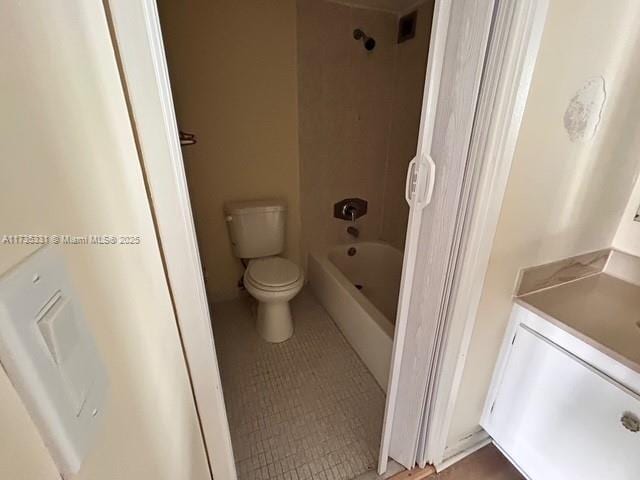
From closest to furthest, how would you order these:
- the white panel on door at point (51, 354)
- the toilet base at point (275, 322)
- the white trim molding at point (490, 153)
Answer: the white panel on door at point (51, 354) < the white trim molding at point (490, 153) < the toilet base at point (275, 322)

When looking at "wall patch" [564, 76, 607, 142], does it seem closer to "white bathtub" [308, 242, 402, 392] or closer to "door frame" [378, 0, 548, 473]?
"door frame" [378, 0, 548, 473]

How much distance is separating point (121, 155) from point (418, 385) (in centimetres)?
110

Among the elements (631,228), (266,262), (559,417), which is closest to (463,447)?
(559,417)

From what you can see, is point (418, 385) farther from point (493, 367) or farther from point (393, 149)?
point (393, 149)

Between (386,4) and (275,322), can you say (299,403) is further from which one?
(386,4)

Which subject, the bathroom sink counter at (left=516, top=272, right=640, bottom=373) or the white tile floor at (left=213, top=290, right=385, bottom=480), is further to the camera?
the white tile floor at (left=213, top=290, right=385, bottom=480)

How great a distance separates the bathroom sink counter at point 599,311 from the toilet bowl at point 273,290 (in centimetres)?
117

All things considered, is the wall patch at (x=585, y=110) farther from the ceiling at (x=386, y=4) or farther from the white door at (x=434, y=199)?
the ceiling at (x=386, y=4)

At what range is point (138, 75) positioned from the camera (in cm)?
50

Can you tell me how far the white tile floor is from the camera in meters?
1.20

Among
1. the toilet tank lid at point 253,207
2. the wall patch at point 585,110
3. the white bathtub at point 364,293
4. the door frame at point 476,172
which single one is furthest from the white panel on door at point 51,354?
the toilet tank lid at point 253,207

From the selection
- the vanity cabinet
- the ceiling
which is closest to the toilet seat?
the vanity cabinet

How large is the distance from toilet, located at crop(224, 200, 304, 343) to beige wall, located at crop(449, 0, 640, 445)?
108 cm

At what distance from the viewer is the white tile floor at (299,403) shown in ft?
3.94
